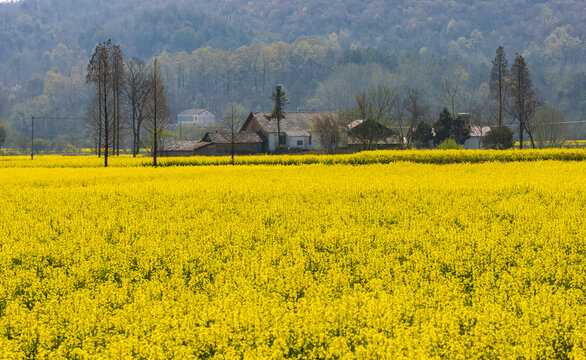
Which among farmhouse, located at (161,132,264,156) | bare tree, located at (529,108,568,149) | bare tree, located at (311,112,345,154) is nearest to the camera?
bare tree, located at (311,112,345,154)

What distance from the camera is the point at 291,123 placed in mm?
93812

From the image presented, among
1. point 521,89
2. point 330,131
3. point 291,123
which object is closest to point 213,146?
point 291,123

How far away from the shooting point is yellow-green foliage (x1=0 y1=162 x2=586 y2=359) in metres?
6.55

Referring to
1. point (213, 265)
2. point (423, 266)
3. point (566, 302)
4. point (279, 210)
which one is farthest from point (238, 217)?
point (566, 302)

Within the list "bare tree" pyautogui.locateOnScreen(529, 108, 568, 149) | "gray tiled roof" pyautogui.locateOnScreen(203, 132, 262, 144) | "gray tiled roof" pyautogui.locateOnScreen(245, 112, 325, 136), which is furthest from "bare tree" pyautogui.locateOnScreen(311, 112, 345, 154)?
"bare tree" pyautogui.locateOnScreen(529, 108, 568, 149)

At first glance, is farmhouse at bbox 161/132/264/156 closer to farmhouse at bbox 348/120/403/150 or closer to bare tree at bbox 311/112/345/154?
bare tree at bbox 311/112/345/154

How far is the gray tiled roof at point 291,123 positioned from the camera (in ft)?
300

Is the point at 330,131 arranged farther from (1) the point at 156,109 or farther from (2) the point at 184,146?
(1) the point at 156,109

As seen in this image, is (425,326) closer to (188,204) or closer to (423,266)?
(423,266)

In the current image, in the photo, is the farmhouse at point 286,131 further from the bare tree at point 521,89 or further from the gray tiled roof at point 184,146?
the bare tree at point 521,89

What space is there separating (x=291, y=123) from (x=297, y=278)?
85.4 m

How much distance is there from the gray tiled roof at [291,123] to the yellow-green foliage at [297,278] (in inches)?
2863

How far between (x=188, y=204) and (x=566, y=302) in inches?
510

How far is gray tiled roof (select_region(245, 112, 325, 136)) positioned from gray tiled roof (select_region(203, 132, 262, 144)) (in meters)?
2.49
